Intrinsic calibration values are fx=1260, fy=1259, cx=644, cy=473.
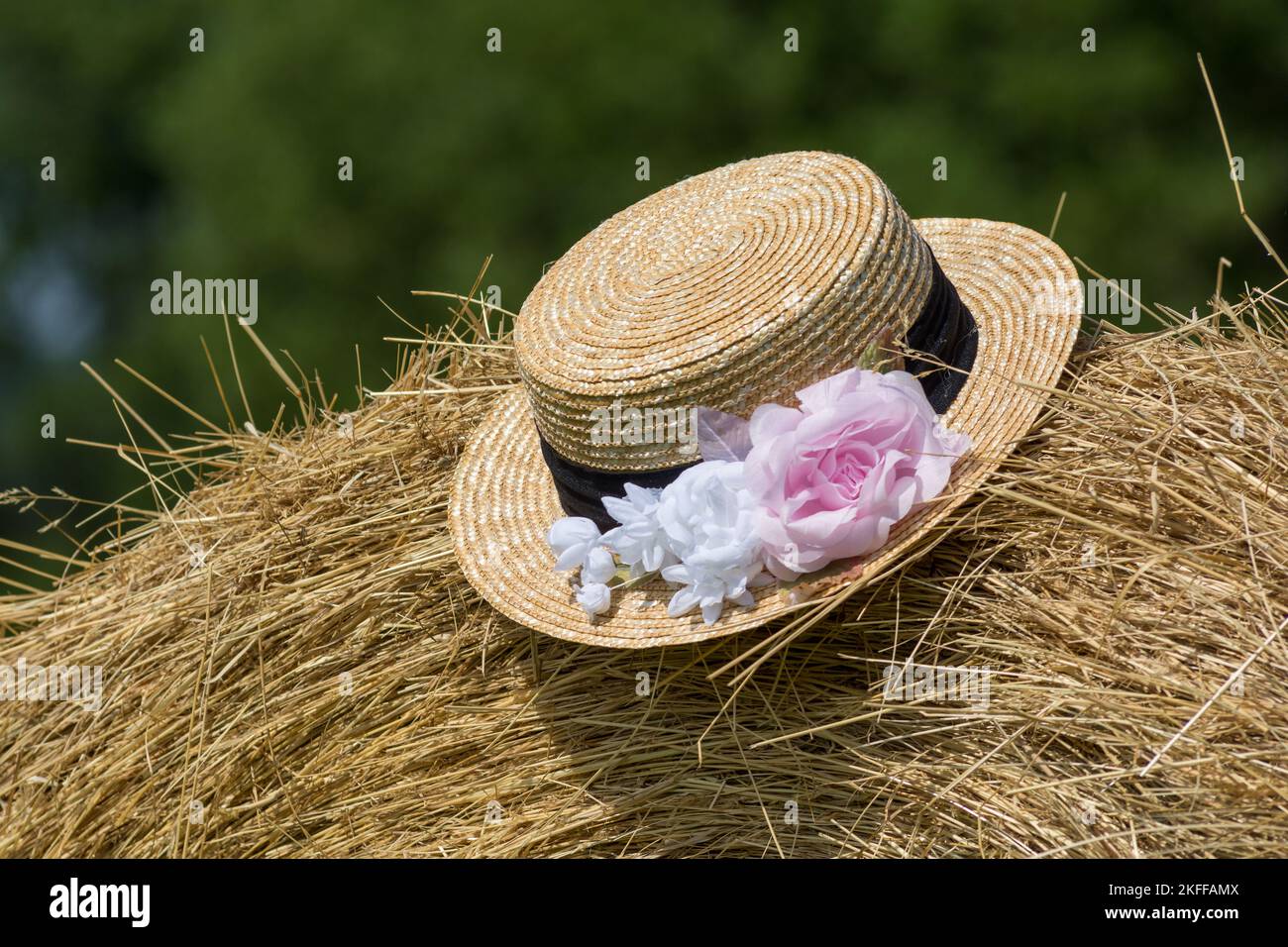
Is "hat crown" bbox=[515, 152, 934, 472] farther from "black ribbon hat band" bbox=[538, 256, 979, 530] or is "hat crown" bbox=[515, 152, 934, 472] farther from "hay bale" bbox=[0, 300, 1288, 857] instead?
"hay bale" bbox=[0, 300, 1288, 857]

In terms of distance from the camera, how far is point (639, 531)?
4.38ft

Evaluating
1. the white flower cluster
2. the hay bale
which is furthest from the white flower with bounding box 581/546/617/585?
the hay bale

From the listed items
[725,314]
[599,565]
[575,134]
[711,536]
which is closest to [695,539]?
[711,536]

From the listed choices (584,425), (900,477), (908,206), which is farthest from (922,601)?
(908,206)

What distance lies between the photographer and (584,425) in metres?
1.40

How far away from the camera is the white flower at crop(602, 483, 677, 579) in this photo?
4.38 feet

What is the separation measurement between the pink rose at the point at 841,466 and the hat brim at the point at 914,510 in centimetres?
4

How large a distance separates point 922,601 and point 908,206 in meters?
3.32

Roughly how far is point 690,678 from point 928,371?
0.46 m

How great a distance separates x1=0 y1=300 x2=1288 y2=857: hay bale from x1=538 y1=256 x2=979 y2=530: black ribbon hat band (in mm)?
116

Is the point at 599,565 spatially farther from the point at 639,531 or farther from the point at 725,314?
the point at 725,314

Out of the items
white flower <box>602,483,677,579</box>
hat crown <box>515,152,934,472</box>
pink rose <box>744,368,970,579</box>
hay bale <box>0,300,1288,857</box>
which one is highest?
hat crown <box>515,152,934,472</box>

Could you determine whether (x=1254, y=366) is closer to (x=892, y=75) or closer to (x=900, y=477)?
(x=900, y=477)

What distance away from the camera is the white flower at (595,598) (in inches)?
54.6
